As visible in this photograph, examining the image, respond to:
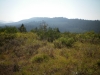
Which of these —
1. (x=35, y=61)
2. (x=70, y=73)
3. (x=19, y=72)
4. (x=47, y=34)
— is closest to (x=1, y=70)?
(x=19, y=72)

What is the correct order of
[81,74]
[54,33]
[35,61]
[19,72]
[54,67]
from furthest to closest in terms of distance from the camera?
[54,33], [35,61], [54,67], [19,72], [81,74]

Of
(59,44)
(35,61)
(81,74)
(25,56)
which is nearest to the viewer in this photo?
(81,74)

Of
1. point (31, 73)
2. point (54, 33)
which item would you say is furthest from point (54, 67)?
point (54, 33)

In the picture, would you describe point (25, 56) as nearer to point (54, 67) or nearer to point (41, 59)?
point (41, 59)

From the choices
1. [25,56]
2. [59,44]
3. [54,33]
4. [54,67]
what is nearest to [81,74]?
[54,67]

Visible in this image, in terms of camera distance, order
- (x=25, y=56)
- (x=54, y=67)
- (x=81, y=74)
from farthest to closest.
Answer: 1. (x=25, y=56)
2. (x=54, y=67)
3. (x=81, y=74)

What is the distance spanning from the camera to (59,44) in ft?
47.1

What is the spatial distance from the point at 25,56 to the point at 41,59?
2076 mm

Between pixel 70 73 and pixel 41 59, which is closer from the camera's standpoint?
pixel 70 73

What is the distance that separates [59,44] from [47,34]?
8.48 meters

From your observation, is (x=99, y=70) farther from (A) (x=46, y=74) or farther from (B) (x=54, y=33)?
(B) (x=54, y=33)

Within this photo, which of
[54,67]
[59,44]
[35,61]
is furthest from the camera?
[59,44]

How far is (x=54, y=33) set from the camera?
2216cm

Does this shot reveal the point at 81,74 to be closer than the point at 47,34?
Yes
